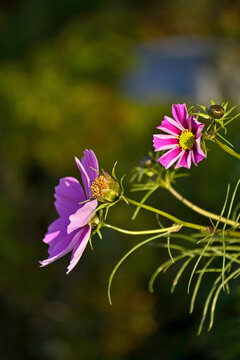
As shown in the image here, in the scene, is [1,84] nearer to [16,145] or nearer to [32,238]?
[16,145]

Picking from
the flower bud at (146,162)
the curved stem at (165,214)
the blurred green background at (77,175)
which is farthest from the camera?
the blurred green background at (77,175)

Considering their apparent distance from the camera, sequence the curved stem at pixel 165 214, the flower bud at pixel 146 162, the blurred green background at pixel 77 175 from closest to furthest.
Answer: the curved stem at pixel 165 214, the flower bud at pixel 146 162, the blurred green background at pixel 77 175

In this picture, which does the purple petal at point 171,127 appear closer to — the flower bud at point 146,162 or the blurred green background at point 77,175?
the flower bud at point 146,162

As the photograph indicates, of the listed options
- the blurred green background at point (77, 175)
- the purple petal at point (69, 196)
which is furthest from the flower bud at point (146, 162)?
the blurred green background at point (77, 175)

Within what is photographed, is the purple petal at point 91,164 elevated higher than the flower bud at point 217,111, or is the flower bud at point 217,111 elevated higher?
the purple petal at point 91,164

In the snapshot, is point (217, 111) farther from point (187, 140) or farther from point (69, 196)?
point (69, 196)

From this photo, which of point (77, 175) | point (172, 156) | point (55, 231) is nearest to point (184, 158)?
point (172, 156)

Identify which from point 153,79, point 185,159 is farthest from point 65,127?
point 153,79

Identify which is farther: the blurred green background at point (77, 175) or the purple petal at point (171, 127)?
the blurred green background at point (77, 175)
